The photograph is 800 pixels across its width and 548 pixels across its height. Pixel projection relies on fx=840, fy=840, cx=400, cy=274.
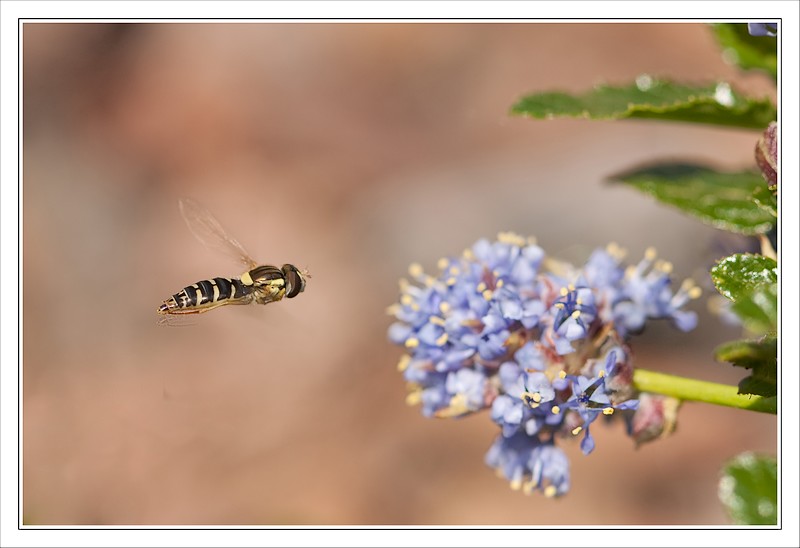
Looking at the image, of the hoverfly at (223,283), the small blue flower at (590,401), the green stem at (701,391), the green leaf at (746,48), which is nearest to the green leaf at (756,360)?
the green stem at (701,391)

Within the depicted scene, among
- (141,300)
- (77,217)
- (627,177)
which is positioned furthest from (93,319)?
(627,177)

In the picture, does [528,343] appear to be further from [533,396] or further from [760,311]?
[760,311]

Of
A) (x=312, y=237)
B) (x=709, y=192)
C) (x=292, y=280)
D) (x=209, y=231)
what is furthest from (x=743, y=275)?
(x=312, y=237)

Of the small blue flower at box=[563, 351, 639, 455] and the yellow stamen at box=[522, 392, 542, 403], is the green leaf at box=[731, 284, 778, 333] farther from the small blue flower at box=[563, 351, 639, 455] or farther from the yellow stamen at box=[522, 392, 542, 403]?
the yellow stamen at box=[522, 392, 542, 403]

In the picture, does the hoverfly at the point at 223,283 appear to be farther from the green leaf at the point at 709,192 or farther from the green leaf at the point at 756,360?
the green leaf at the point at 756,360

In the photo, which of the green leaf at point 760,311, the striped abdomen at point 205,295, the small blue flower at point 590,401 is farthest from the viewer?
the striped abdomen at point 205,295

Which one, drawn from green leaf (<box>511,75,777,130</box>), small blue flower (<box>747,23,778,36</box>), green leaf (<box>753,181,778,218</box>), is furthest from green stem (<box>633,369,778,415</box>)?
small blue flower (<box>747,23,778,36</box>)

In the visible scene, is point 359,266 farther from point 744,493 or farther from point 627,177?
point 744,493
